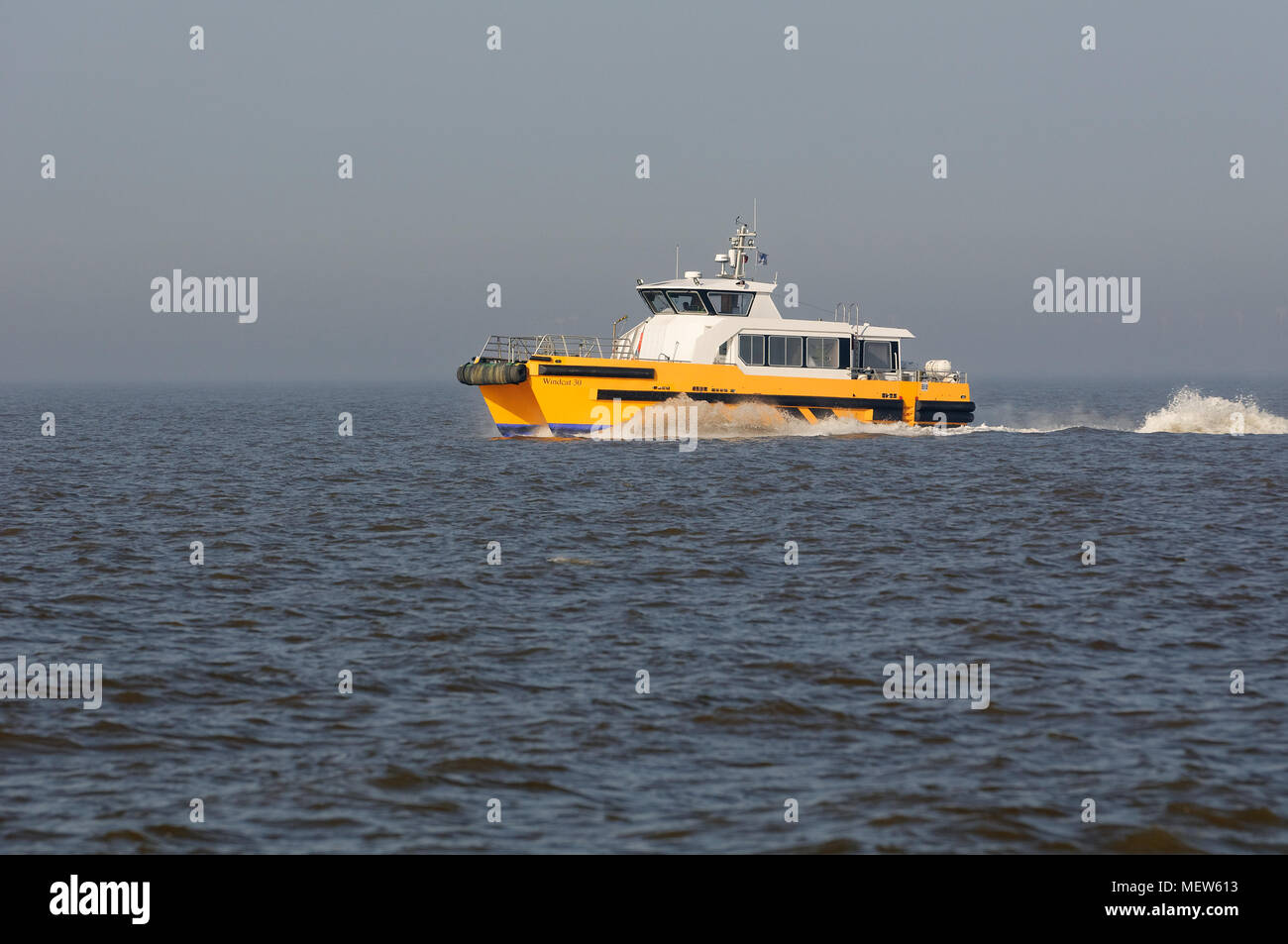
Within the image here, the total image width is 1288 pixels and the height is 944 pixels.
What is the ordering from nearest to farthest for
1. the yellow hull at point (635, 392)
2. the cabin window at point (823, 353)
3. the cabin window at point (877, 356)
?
the yellow hull at point (635, 392)
the cabin window at point (823, 353)
the cabin window at point (877, 356)

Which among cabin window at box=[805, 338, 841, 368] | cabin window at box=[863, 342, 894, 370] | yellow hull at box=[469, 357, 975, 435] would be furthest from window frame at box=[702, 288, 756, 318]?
cabin window at box=[863, 342, 894, 370]

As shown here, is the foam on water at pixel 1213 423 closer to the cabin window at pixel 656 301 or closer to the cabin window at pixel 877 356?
the cabin window at pixel 877 356

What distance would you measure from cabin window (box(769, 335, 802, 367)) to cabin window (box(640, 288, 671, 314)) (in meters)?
3.39

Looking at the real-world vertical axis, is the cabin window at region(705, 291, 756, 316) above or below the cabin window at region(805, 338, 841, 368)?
above

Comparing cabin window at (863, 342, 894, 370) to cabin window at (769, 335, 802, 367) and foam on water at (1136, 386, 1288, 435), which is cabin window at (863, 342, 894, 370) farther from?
foam on water at (1136, 386, 1288, 435)

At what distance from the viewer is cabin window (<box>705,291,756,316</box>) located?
3756cm

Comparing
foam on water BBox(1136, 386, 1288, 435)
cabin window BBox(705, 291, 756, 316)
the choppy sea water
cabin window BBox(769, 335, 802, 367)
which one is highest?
cabin window BBox(705, 291, 756, 316)

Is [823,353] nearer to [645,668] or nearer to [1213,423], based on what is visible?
[1213,423]

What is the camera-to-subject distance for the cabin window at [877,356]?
3950 centimetres

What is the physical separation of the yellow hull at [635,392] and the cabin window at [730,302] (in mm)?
2011

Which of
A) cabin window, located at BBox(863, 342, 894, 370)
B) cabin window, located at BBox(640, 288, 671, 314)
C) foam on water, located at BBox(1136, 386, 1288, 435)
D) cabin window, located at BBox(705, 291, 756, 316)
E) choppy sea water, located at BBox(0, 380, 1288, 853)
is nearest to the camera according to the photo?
choppy sea water, located at BBox(0, 380, 1288, 853)

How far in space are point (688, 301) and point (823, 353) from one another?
14.9 ft

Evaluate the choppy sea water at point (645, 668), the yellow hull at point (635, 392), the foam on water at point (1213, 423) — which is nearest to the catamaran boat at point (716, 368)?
the yellow hull at point (635, 392)
